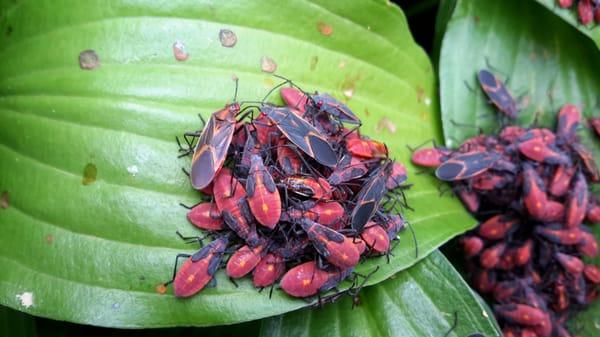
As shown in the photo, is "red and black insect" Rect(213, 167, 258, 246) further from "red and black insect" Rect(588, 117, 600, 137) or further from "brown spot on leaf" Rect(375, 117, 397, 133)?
"red and black insect" Rect(588, 117, 600, 137)

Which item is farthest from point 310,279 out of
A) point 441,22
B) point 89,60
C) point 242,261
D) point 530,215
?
point 441,22

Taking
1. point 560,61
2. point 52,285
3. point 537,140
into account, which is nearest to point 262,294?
point 52,285

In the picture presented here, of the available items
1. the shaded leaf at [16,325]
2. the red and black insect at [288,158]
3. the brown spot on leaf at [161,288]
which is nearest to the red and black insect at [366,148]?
the red and black insect at [288,158]

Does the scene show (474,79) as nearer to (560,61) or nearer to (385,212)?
(560,61)

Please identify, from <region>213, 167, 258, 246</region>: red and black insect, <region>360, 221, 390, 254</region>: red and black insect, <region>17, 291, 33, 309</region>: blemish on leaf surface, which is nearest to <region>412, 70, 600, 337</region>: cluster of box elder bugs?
<region>360, 221, 390, 254</region>: red and black insect

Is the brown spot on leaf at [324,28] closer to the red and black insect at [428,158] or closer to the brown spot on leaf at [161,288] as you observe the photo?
the red and black insect at [428,158]

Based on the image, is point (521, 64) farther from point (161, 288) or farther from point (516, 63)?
point (161, 288)
